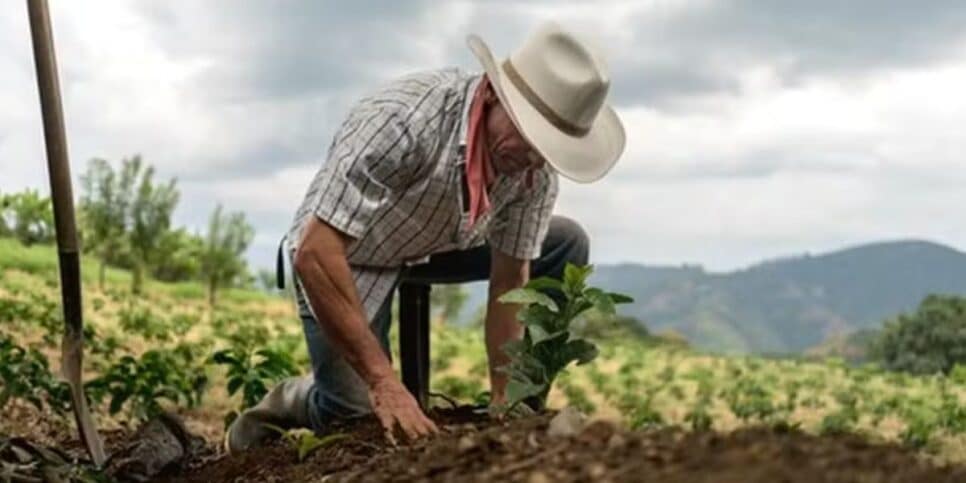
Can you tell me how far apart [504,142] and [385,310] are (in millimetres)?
685

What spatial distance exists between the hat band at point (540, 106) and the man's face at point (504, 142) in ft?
0.16

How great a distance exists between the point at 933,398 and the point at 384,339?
9.28ft

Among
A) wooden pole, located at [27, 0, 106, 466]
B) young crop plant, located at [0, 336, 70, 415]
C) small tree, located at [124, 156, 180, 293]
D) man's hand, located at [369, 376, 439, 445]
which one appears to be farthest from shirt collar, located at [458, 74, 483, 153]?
small tree, located at [124, 156, 180, 293]

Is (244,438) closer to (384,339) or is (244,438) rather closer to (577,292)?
(384,339)

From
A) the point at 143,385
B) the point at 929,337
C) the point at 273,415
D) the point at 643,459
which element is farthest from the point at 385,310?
the point at 929,337

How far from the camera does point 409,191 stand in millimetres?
2869

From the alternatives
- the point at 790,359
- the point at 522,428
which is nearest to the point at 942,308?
the point at 790,359

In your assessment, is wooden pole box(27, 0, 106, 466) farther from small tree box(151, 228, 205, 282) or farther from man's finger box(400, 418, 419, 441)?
small tree box(151, 228, 205, 282)

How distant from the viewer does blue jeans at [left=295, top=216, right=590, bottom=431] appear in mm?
3221

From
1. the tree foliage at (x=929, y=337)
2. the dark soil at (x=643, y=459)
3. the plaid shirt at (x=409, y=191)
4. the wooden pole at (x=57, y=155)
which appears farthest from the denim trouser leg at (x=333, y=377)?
the tree foliage at (x=929, y=337)

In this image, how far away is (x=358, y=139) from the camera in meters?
2.72

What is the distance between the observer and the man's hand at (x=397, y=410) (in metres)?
2.56

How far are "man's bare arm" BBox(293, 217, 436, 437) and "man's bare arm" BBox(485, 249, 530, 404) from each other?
1.49ft

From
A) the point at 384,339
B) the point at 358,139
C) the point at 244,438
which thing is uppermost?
the point at 358,139
